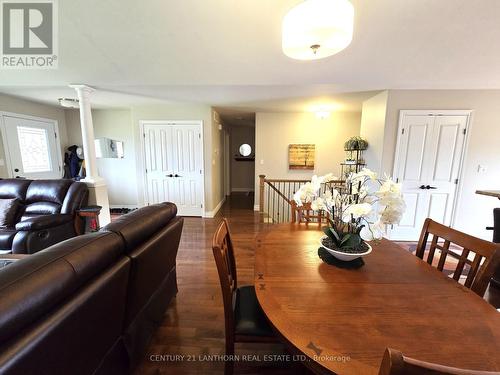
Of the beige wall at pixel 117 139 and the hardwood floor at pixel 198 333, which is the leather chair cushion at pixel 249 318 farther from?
the beige wall at pixel 117 139

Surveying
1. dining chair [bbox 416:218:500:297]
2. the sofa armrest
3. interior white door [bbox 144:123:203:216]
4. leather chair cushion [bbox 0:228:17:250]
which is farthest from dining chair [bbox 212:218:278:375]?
interior white door [bbox 144:123:203:216]

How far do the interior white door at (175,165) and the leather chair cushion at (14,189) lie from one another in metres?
2.01

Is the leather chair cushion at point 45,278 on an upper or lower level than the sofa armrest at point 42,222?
upper

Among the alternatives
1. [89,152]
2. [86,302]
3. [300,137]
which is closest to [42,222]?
[89,152]

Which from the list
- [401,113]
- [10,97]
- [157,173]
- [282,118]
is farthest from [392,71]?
[10,97]

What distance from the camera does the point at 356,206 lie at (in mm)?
1076

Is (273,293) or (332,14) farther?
(332,14)

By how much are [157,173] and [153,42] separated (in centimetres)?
292

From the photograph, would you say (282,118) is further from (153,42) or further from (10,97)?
(10,97)

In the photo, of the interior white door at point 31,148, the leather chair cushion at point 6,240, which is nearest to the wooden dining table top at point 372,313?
the leather chair cushion at point 6,240

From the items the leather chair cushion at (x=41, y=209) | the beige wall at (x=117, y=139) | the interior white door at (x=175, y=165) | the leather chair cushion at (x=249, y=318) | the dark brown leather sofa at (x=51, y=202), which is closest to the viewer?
the leather chair cushion at (x=249, y=318)

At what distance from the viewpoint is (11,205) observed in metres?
2.67

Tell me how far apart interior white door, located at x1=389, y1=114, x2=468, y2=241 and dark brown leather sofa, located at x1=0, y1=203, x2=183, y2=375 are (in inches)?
147

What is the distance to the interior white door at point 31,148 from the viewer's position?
12.9ft
